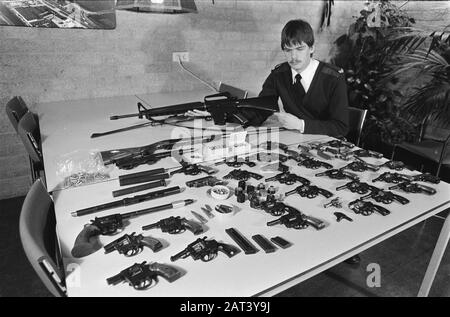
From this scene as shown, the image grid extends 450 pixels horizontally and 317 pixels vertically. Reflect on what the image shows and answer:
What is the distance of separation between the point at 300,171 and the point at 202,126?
843 millimetres

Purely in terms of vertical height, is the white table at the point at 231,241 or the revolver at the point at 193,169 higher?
the revolver at the point at 193,169

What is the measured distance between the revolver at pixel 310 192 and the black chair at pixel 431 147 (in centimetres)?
182

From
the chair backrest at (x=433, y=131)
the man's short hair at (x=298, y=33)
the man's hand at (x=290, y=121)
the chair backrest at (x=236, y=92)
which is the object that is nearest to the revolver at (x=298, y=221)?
the man's hand at (x=290, y=121)

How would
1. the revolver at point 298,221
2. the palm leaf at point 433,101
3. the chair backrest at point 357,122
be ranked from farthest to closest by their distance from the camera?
the palm leaf at point 433,101 < the chair backrest at point 357,122 < the revolver at point 298,221

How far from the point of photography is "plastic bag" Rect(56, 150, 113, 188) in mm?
1264

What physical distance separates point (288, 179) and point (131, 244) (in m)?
0.69

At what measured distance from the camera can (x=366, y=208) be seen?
1.11 meters

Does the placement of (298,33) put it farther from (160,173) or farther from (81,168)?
(81,168)

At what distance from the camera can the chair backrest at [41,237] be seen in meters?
0.77

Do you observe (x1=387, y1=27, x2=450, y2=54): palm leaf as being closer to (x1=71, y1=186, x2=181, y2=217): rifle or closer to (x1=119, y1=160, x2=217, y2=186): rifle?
(x1=119, y1=160, x2=217, y2=186): rifle

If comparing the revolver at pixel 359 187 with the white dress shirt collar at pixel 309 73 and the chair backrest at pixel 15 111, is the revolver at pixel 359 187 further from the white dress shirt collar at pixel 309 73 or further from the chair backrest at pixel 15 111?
the chair backrest at pixel 15 111

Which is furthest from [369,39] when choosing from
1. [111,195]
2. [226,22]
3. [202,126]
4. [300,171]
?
[111,195]

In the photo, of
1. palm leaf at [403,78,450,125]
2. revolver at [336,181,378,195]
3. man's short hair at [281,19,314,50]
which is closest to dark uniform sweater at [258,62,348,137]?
man's short hair at [281,19,314,50]

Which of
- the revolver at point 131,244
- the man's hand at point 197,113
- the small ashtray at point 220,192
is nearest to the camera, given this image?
the revolver at point 131,244
